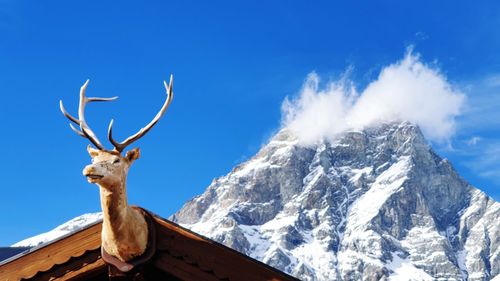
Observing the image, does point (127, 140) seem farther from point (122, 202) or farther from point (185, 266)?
point (185, 266)

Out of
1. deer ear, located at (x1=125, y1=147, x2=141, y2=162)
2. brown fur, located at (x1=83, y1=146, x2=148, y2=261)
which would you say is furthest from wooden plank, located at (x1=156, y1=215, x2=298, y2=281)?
deer ear, located at (x1=125, y1=147, x2=141, y2=162)

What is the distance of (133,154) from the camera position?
219 inches

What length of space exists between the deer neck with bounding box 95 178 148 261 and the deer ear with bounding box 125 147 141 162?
9.3 inches

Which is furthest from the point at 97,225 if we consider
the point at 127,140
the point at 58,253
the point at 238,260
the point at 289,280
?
the point at 289,280

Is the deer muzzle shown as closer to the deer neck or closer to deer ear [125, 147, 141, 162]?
the deer neck

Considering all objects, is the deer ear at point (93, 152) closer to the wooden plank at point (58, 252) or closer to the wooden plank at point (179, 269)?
the wooden plank at point (58, 252)

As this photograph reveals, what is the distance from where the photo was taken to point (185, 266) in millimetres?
5648

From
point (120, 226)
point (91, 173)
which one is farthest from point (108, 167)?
point (120, 226)

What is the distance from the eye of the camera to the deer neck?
5301 millimetres

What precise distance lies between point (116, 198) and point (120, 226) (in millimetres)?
187

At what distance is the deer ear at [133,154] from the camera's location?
5.53m

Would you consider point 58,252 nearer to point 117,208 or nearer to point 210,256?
point 117,208

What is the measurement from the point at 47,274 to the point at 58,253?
6.7 inches

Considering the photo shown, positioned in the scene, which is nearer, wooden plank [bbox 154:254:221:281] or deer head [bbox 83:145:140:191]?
deer head [bbox 83:145:140:191]
